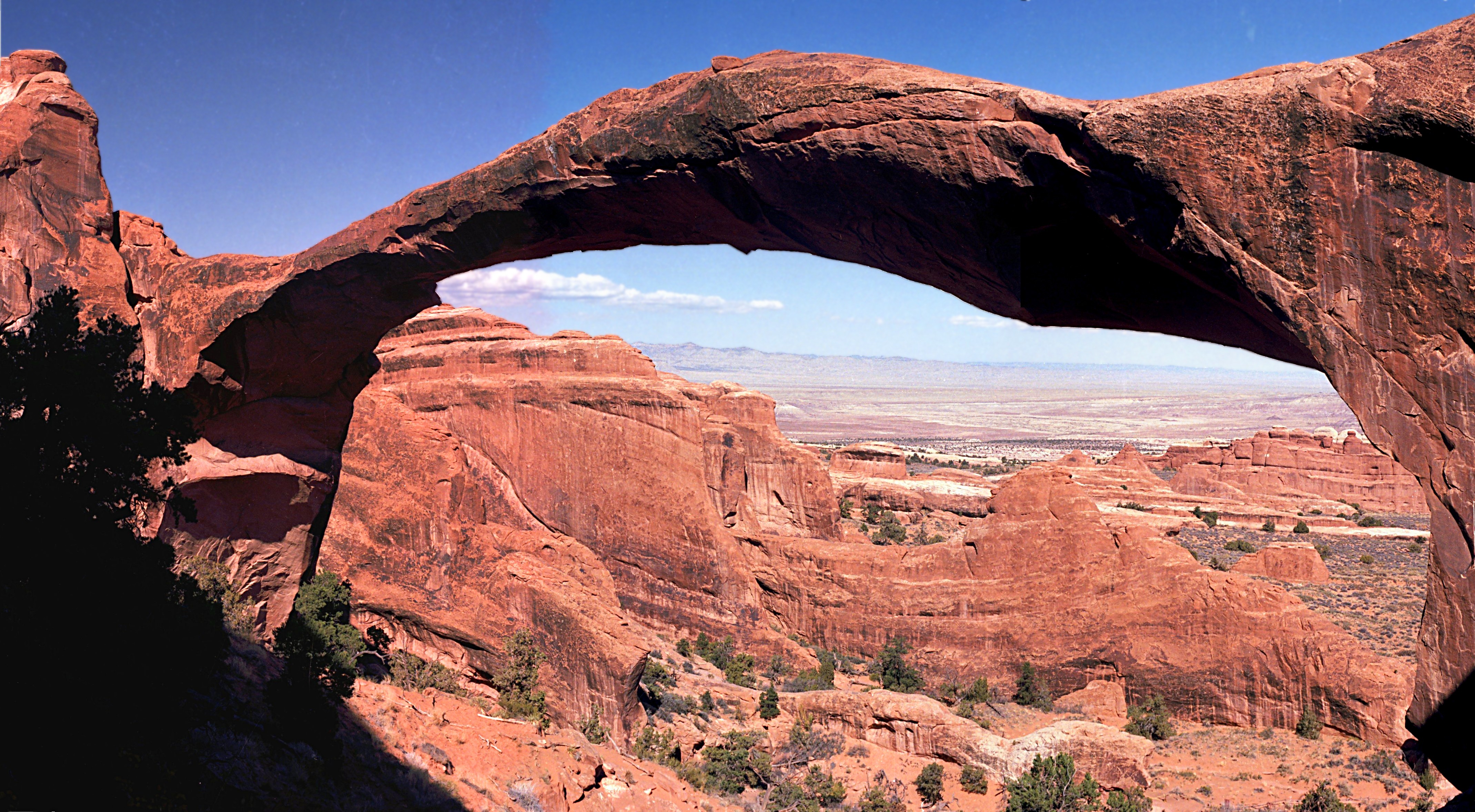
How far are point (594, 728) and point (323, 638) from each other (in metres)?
5.74

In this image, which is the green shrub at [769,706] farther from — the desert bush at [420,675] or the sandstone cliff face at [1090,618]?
the desert bush at [420,675]

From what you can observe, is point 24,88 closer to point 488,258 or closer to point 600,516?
point 488,258

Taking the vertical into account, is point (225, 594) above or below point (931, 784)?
above

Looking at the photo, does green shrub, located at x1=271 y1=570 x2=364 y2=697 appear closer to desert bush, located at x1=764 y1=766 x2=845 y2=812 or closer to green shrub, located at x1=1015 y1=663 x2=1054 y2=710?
desert bush, located at x1=764 y1=766 x2=845 y2=812

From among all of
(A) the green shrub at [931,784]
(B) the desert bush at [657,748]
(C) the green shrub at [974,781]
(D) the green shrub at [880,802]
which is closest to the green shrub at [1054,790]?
(C) the green shrub at [974,781]

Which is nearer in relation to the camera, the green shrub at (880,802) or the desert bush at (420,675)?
the green shrub at (880,802)

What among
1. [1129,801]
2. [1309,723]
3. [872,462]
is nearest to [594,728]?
[1129,801]

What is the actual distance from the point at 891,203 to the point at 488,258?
18.2 ft

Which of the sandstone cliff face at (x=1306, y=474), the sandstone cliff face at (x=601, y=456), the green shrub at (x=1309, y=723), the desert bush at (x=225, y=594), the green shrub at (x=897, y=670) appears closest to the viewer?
the desert bush at (x=225, y=594)

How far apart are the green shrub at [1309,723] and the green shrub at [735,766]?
12911 mm

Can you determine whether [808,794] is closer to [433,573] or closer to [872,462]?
[433,573]

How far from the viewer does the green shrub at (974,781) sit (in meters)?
17.4

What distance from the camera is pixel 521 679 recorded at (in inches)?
667

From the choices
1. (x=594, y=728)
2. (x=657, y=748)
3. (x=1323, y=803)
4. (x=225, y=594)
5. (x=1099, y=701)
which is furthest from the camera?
(x=1099, y=701)
